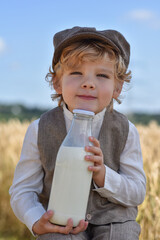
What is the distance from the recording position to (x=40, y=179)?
6.73 ft

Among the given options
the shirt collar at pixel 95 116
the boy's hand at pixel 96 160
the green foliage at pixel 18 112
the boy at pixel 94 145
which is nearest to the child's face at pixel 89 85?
the boy at pixel 94 145

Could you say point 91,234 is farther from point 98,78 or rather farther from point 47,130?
point 98,78

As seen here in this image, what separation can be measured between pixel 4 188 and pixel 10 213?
11.4 inches

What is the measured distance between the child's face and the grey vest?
0.51ft

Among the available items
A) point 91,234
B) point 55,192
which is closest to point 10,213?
point 91,234

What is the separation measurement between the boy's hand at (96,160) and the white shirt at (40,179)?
10cm

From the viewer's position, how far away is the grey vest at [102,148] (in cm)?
192

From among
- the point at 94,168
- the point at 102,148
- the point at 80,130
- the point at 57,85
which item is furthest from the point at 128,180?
the point at 57,85

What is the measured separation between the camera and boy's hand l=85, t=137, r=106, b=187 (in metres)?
1.64

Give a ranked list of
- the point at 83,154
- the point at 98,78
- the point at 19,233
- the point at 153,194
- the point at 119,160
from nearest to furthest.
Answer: the point at 83,154, the point at 98,78, the point at 119,160, the point at 153,194, the point at 19,233

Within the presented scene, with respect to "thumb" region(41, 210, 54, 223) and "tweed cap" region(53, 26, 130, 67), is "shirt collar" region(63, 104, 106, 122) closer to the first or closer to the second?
"tweed cap" region(53, 26, 130, 67)

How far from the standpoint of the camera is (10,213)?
14.4 feet

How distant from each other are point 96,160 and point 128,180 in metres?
0.34

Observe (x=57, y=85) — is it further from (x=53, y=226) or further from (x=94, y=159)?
(x=53, y=226)
